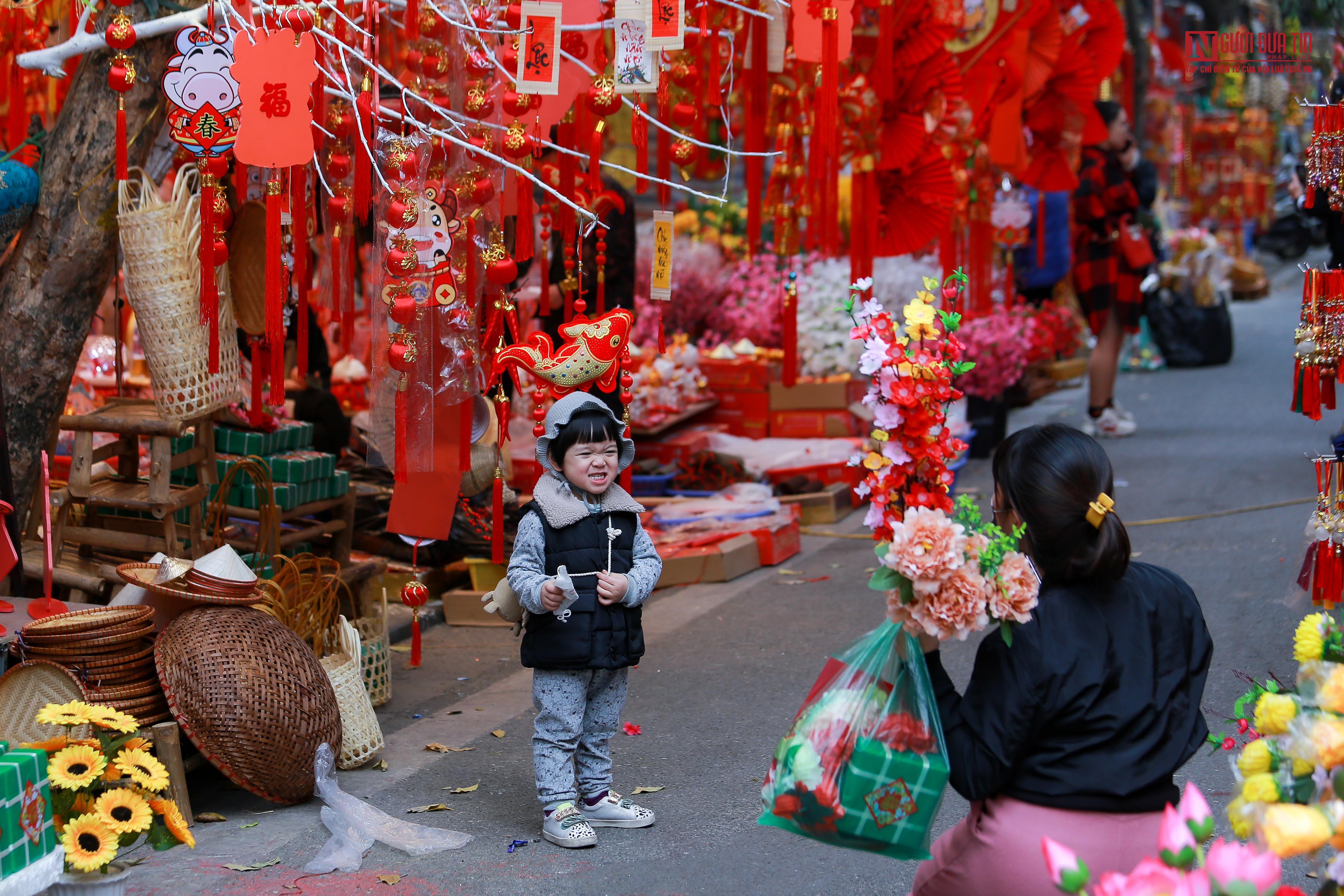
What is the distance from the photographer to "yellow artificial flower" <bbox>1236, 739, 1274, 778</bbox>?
71.1 inches

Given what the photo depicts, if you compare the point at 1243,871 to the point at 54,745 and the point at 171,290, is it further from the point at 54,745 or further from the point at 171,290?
the point at 171,290

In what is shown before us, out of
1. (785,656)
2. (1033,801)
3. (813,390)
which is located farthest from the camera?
(813,390)

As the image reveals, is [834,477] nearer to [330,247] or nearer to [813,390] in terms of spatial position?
[813,390]

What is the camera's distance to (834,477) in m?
7.38

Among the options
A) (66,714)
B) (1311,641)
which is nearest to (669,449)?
(66,714)

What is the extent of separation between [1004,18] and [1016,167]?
825 mm

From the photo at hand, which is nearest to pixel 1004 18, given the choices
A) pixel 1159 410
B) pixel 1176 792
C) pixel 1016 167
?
pixel 1016 167

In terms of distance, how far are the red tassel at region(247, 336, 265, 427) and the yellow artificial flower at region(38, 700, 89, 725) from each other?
4.31ft

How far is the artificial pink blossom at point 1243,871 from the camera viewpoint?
1.51m

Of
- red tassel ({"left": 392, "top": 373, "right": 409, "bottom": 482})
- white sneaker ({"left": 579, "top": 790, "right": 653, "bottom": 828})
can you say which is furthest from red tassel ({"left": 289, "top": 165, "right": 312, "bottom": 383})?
white sneaker ({"left": 579, "top": 790, "right": 653, "bottom": 828})

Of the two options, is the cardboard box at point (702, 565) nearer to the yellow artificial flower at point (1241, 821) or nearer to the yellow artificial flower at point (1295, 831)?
the yellow artificial flower at point (1241, 821)

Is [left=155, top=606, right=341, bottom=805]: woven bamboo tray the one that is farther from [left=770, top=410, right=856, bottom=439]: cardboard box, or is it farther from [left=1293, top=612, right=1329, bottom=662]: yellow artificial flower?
[left=770, top=410, right=856, bottom=439]: cardboard box

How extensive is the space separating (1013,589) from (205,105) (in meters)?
2.63

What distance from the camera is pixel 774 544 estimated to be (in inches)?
245
